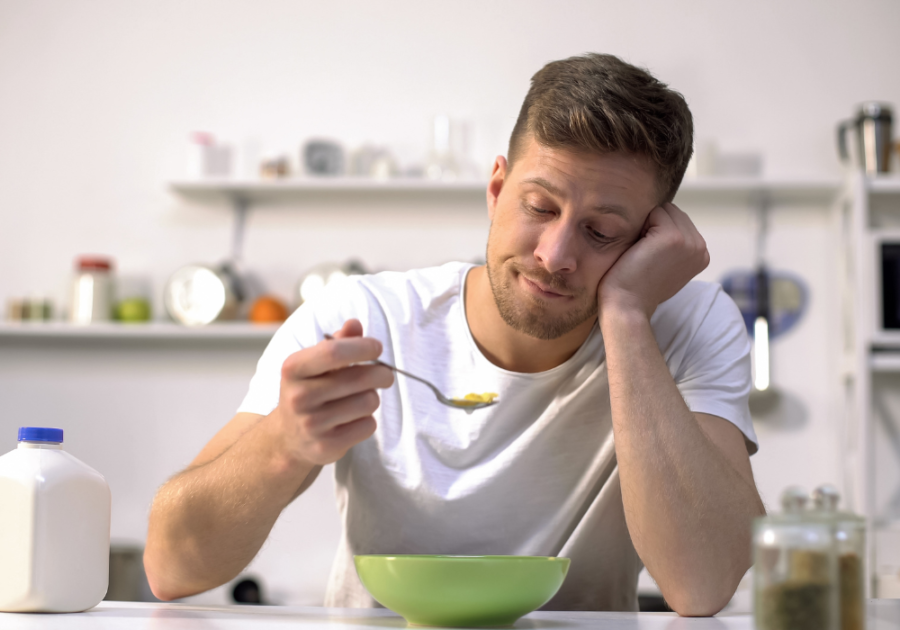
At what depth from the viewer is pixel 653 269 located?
3.98 ft

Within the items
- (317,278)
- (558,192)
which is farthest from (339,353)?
(317,278)

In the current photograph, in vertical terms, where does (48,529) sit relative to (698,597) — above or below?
above

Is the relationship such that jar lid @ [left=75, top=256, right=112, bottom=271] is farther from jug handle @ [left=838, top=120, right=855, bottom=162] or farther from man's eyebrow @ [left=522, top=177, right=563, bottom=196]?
jug handle @ [left=838, top=120, right=855, bottom=162]

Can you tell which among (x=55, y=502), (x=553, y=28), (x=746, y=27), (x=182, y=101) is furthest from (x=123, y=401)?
(x=746, y=27)

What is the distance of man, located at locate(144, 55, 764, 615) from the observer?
1.05 m

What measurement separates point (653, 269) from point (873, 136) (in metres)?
1.72

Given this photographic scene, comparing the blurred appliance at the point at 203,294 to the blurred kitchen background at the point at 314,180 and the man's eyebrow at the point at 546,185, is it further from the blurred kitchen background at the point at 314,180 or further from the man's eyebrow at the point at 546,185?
the man's eyebrow at the point at 546,185

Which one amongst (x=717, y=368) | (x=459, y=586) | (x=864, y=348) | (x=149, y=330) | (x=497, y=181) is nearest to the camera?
(x=459, y=586)

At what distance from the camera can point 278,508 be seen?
3.49 ft

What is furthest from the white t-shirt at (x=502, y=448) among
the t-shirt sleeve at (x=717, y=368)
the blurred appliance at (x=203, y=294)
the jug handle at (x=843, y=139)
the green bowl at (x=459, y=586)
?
the jug handle at (x=843, y=139)

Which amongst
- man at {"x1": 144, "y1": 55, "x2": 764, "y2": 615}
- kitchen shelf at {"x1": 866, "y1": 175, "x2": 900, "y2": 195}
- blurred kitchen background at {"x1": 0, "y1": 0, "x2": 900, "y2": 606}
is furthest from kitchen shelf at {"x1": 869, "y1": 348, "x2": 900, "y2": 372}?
man at {"x1": 144, "y1": 55, "x2": 764, "y2": 615}

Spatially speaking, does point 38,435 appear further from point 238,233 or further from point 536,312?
point 238,233

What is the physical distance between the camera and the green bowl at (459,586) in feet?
2.47

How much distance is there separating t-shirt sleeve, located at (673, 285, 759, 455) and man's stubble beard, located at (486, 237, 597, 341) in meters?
0.17
